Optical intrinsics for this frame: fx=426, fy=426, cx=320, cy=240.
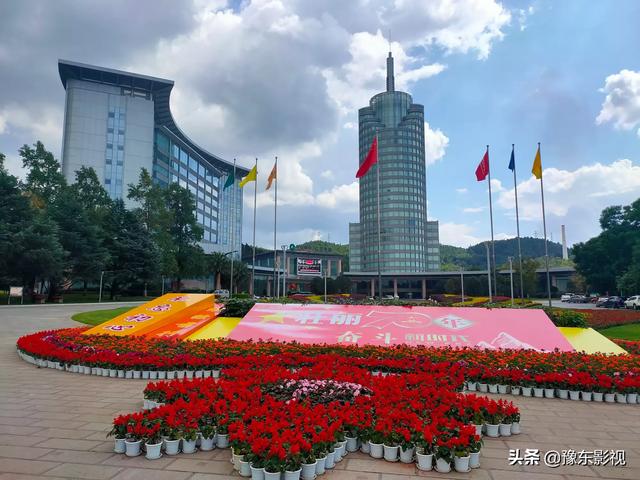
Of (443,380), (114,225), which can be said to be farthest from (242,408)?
(114,225)

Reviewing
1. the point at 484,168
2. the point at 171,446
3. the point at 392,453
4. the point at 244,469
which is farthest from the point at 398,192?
the point at 244,469

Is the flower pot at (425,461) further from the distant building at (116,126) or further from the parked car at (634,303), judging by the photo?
the distant building at (116,126)

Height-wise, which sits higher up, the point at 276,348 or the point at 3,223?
the point at 3,223

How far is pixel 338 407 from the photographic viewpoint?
19.7 ft

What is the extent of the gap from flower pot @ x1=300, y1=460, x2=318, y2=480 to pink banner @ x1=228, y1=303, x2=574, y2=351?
8528 mm

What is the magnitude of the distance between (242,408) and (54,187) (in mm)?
50539

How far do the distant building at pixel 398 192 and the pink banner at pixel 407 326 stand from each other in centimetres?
11158

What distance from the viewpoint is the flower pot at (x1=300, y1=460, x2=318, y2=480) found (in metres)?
4.42

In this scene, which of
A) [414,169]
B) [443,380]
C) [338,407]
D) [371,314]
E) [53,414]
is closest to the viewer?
[338,407]

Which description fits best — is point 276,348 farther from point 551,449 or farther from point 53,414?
point 551,449

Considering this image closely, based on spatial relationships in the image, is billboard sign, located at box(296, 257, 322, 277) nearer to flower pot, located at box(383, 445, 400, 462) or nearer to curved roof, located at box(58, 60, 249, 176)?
flower pot, located at box(383, 445, 400, 462)

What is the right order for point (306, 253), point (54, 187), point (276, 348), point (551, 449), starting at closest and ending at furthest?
point (551, 449) < point (276, 348) < point (54, 187) < point (306, 253)

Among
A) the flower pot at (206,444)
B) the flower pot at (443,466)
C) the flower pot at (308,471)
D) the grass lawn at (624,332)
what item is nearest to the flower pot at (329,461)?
the flower pot at (308,471)

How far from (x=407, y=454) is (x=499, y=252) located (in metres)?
201
